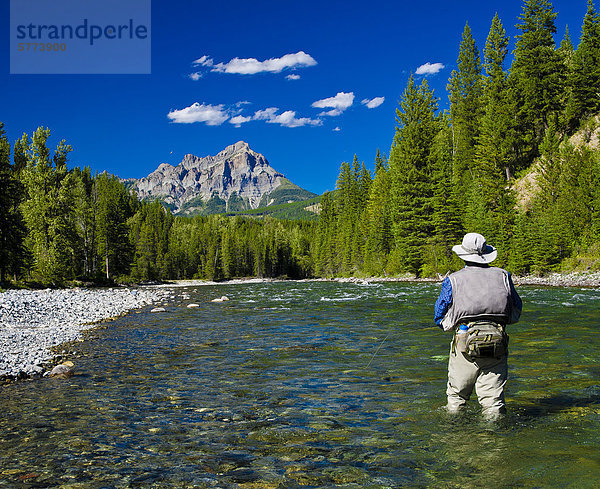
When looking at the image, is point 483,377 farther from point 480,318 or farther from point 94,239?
point 94,239

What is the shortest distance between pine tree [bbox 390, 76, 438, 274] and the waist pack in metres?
40.1

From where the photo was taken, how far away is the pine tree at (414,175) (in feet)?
148

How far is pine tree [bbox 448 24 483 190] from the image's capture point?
5544 cm

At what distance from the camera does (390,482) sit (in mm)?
4375

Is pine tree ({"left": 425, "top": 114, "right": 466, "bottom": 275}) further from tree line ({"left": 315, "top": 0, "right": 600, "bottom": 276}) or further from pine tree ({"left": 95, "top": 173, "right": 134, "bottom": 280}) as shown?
pine tree ({"left": 95, "top": 173, "right": 134, "bottom": 280})

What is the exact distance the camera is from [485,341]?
5348 millimetres

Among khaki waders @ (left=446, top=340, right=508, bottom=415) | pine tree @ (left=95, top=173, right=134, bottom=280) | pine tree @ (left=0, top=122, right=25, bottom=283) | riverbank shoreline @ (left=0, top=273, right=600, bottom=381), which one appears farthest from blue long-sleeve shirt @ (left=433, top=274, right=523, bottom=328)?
pine tree @ (left=95, top=173, right=134, bottom=280)

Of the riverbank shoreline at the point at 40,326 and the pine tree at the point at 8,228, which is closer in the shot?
the riverbank shoreline at the point at 40,326

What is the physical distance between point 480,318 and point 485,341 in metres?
0.30

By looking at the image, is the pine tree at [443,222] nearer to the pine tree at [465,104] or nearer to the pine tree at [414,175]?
the pine tree at [414,175]

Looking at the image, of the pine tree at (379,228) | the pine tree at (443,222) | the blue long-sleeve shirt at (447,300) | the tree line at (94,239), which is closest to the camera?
the blue long-sleeve shirt at (447,300)

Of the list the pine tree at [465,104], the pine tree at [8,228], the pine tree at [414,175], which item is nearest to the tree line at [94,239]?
the pine tree at [8,228]

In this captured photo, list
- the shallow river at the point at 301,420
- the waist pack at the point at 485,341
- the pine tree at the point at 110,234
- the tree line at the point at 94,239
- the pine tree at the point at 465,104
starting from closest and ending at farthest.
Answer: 1. the shallow river at the point at 301,420
2. the waist pack at the point at 485,341
3. the tree line at the point at 94,239
4. the pine tree at the point at 465,104
5. the pine tree at the point at 110,234

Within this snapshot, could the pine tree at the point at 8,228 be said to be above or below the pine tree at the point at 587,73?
below
